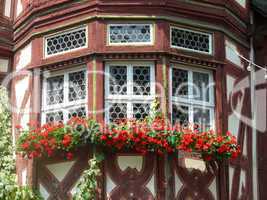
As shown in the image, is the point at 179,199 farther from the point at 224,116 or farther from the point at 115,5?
the point at 115,5

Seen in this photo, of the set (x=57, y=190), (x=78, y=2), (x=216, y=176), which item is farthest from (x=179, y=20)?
(x=57, y=190)

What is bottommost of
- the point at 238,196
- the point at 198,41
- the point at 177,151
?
the point at 238,196

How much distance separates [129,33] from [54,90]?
1697mm

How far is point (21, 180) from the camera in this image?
Result: 12.4 metres

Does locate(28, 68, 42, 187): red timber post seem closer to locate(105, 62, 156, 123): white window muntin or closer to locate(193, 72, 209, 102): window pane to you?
locate(105, 62, 156, 123): white window muntin

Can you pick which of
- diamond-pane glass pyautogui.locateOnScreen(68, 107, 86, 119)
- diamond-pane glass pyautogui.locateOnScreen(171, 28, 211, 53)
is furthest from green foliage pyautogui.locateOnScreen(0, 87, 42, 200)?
diamond-pane glass pyautogui.locateOnScreen(171, 28, 211, 53)

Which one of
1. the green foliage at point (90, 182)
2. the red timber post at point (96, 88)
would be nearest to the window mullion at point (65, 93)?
the red timber post at point (96, 88)

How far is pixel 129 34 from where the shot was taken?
39.8 feet

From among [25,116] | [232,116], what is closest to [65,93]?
[25,116]

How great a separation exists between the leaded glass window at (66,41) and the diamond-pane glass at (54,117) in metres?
1.09

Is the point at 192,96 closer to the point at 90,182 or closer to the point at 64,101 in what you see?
the point at 64,101

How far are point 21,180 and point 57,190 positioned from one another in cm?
106

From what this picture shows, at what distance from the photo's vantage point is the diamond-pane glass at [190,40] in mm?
12266

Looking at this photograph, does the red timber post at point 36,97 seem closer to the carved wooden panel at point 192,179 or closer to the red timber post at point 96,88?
the red timber post at point 96,88
